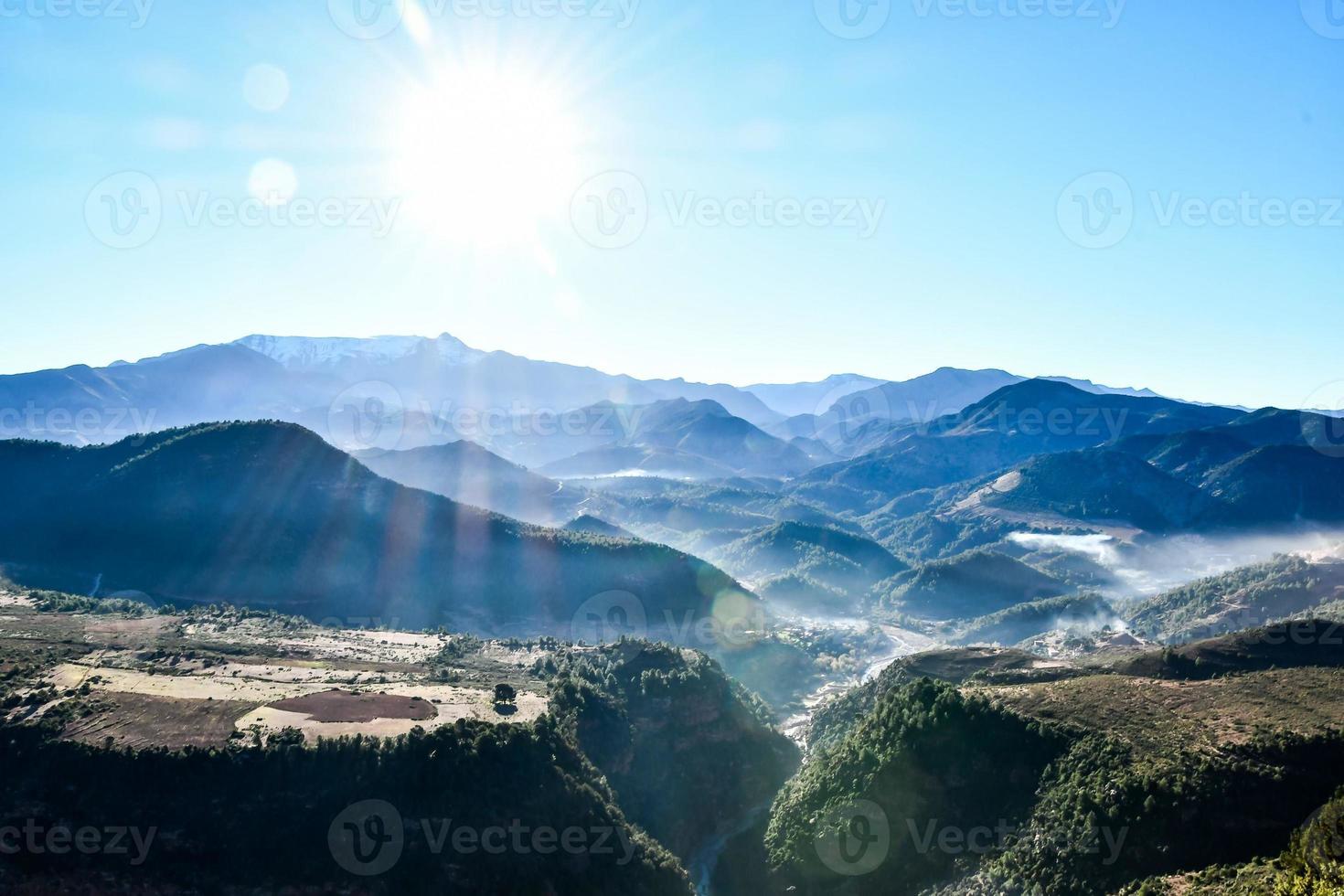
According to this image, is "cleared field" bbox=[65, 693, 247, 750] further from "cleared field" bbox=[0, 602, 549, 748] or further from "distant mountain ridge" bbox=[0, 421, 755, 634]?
"distant mountain ridge" bbox=[0, 421, 755, 634]

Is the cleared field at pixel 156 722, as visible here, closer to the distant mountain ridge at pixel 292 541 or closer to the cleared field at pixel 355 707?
the cleared field at pixel 355 707

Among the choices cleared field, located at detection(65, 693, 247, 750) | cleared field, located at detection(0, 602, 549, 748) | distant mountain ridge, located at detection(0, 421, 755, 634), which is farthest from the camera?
distant mountain ridge, located at detection(0, 421, 755, 634)

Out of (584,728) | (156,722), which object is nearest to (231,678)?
(156,722)

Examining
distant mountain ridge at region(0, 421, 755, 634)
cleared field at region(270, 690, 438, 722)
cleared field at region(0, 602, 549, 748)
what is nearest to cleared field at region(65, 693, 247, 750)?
cleared field at region(0, 602, 549, 748)

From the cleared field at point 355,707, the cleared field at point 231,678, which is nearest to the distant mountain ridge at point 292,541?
the cleared field at point 231,678

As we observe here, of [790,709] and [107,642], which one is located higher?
[107,642]

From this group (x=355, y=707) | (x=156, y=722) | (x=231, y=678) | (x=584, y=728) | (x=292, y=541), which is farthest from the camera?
(x=292, y=541)

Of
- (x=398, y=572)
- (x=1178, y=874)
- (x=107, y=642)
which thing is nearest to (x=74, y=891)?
(x=107, y=642)

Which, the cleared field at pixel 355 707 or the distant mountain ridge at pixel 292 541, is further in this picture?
the distant mountain ridge at pixel 292 541

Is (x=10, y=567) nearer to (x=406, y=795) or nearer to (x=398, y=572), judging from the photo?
(x=398, y=572)

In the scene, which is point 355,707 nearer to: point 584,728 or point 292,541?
point 584,728

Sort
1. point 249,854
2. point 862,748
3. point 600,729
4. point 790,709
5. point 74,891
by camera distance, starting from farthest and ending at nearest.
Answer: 1. point 790,709
2. point 600,729
3. point 862,748
4. point 249,854
5. point 74,891
